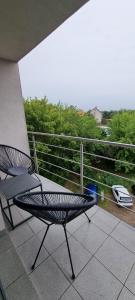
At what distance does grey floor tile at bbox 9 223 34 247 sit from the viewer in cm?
133

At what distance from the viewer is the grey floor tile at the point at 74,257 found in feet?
3.63

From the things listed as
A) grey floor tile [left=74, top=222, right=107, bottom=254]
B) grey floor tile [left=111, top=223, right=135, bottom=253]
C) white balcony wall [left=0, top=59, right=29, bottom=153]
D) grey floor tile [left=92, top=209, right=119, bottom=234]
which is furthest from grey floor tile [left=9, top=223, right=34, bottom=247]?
white balcony wall [left=0, top=59, right=29, bottom=153]

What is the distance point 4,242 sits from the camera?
4.08 ft

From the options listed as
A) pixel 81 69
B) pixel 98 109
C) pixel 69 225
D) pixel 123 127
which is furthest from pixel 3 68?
pixel 98 109

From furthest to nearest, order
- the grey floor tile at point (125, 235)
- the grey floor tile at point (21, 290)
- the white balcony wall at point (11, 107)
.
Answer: the white balcony wall at point (11, 107) < the grey floor tile at point (125, 235) < the grey floor tile at point (21, 290)

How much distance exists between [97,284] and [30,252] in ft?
1.80

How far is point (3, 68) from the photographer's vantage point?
2.10 m

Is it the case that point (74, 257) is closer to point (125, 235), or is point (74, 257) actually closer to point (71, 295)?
point (71, 295)

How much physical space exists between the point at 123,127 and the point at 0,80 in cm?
956

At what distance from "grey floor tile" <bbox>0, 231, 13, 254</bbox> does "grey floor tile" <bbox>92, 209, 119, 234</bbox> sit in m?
0.82

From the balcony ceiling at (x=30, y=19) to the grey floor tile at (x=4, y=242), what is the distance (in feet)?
5.72

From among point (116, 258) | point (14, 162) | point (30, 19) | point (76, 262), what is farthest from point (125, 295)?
point (30, 19)

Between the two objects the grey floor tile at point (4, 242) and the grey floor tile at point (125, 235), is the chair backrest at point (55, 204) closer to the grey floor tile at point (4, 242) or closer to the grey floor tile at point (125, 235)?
the grey floor tile at point (4, 242)

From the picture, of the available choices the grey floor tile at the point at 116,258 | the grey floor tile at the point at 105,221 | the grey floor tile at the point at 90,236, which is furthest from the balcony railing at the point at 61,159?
the grey floor tile at the point at 116,258
